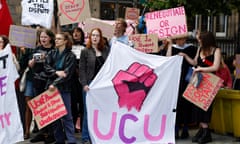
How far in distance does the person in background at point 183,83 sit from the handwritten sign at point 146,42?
0.36m

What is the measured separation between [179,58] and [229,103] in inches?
63.9

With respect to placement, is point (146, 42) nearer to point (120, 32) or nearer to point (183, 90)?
point (120, 32)

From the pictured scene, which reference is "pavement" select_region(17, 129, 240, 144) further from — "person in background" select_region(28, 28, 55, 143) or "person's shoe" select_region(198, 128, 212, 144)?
"person in background" select_region(28, 28, 55, 143)

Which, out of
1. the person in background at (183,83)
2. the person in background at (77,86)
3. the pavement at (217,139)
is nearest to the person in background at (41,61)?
the pavement at (217,139)

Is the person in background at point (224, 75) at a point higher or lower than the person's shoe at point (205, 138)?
higher

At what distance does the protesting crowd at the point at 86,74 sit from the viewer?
7535mm

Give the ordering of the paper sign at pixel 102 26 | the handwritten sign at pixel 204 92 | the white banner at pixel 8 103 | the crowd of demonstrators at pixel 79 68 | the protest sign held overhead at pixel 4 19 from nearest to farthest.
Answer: the white banner at pixel 8 103 → the crowd of demonstrators at pixel 79 68 → the handwritten sign at pixel 204 92 → the protest sign held overhead at pixel 4 19 → the paper sign at pixel 102 26

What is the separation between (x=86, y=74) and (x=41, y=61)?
2.42 feet

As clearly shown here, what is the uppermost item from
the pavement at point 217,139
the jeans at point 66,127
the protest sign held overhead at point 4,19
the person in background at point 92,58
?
the protest sign held overhead at point 4,19

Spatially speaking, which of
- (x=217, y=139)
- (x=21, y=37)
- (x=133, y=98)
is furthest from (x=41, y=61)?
(x=217, y=139)

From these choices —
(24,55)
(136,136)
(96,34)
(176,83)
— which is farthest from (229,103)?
(24,55)

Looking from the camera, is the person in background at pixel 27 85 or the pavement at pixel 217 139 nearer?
the person in background at pixel 27 85

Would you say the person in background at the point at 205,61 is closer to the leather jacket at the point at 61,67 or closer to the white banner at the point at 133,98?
the white banner at the point at 133,98

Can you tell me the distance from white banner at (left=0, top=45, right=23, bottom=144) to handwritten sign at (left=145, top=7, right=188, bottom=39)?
2.65m
